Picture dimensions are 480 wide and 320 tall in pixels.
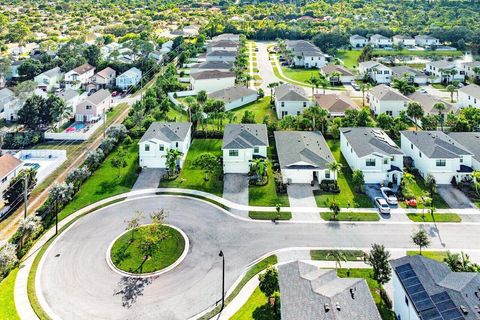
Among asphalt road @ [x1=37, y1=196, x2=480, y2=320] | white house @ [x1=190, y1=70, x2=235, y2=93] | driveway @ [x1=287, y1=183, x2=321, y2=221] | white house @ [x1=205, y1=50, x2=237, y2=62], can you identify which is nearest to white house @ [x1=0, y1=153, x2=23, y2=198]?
asphalt road @ [x1=37, y1=196, x2=480, y2=320]

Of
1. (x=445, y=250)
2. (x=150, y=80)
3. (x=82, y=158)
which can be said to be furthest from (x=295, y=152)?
(x=150, y=80)

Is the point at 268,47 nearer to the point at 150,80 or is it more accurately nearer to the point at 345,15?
the point at 150,80

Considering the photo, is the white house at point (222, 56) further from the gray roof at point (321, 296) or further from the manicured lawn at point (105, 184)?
the gray roof at point (321, 296)

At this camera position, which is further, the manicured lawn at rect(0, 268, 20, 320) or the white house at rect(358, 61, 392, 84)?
the white house at rect(358, 61, 392, 84)

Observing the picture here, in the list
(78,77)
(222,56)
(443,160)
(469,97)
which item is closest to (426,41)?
(469,97)

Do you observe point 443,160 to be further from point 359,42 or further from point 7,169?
point 359,42

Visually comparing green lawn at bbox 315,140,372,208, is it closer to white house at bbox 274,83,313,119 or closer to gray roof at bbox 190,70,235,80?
white house at bbox 274,83,313,119

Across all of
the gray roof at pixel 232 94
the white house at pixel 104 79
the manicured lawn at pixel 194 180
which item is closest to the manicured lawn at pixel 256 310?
the manicured lawn at pixel 194 180
